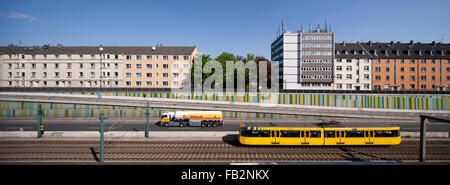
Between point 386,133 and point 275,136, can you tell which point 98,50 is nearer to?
point 275,136

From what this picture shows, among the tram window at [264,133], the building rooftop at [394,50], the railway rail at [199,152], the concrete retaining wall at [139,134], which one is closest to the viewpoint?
the railway rail at [199,152]

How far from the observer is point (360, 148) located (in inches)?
798

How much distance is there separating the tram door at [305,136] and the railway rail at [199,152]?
2.46 ft

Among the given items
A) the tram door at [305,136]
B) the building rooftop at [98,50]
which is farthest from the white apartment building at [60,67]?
the tram door at [305,136]

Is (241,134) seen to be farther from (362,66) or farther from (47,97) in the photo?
(362,66)

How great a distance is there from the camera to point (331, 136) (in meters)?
19.8

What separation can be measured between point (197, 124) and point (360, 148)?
62.5 feet

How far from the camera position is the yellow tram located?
64.6 feet

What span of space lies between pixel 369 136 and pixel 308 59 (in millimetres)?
45647

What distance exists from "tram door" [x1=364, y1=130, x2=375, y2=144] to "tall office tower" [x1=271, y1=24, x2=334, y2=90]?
43.9m

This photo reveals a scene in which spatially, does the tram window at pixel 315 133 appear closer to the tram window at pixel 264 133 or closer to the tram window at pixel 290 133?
the tram window at pixel 290 133

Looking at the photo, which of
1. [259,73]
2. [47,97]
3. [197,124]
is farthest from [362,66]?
[47,97]

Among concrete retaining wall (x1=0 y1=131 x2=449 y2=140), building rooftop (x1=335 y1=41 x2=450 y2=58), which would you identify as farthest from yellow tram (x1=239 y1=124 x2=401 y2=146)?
building rooftop (x1=335 y1=41 x2=450 y2=58)

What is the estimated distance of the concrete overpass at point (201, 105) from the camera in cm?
3934
